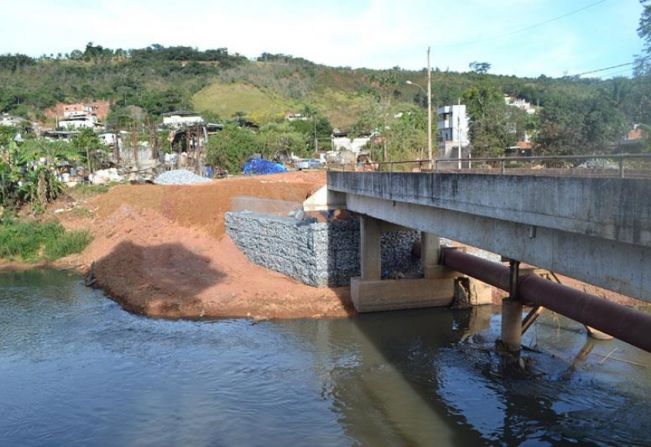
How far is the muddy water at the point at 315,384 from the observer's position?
1448 centimetres

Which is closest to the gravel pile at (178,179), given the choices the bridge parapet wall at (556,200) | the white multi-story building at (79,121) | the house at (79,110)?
the bridge parapet wall at (556,200)

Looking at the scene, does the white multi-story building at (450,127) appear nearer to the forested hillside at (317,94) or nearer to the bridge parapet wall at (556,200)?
the forested hillside at (317,94)

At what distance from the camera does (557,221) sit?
1028 cm

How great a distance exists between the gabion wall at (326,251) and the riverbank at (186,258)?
2.50 feet

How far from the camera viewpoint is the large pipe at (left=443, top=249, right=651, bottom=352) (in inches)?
519

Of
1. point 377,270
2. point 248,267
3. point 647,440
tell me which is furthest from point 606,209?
Result: point 248,267

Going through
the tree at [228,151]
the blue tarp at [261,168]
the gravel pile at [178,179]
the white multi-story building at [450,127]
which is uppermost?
the white multi-story building at [450,127]

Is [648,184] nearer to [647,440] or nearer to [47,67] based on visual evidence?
[647,440]

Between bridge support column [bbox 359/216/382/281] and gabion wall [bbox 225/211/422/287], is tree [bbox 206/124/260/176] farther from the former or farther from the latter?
bridge support column [bbox 359/216/382/281]

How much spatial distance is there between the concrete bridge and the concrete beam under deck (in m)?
0.02

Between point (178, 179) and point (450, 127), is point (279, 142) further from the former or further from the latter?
point (450, 127)

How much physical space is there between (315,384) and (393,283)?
28.5 ft

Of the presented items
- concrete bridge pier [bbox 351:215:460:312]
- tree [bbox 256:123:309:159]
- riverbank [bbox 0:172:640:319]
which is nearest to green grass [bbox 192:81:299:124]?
tree [bbox 256:123:309:159]

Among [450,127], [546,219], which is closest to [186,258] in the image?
[546,219]
